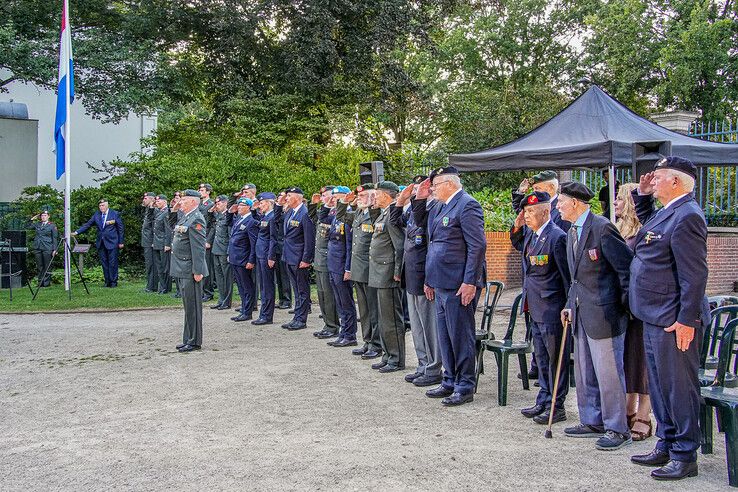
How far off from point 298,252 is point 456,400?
5.29 m

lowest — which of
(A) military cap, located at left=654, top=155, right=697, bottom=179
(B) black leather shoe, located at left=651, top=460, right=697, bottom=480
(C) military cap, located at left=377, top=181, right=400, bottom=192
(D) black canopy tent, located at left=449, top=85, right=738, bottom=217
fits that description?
(B) black leather shoe, located at left=651, top=460, right=697, bottom=480

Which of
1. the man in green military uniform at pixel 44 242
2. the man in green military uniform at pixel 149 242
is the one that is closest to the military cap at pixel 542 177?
the man in green military uniform at pixel 149 242

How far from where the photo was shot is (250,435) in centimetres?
602

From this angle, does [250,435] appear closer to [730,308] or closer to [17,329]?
[730,308]

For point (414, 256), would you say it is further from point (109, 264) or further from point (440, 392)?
point (109, 264)

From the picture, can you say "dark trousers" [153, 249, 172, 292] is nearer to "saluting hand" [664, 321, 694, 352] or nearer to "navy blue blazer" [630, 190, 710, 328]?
"navy blue blazer" [630, 190, 710, 328]

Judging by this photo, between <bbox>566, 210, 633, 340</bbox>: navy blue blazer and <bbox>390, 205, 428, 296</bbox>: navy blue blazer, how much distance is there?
2278 mm

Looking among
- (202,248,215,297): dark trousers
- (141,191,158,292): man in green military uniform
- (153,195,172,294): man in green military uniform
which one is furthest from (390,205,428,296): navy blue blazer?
(141,191,158,292): man in green military uniform

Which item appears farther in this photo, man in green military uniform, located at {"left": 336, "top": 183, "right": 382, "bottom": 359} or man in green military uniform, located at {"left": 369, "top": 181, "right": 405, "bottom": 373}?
man in green military uniform, located at {"left": 336, "top": 183, "right": 382, "bottom": 359}

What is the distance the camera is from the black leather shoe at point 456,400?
6879 mm

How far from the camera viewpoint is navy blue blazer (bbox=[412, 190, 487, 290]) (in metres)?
6.97

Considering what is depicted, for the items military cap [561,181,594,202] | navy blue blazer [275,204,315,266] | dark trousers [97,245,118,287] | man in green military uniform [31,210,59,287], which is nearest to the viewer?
military cap [561,181,594,202]

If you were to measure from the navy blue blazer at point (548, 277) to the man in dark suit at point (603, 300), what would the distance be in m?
0.43

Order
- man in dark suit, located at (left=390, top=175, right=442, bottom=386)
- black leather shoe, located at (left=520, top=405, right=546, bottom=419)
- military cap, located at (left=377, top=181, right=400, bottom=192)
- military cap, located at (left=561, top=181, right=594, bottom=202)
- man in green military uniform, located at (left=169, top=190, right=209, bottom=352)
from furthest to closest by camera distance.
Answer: man in green military uniform, located at (left=169, top=190, right=209, bottom=352)
military cap, located at (left=377, top=181, right=400, bottom=192)
man in dark suit, located at (left=390, top=175, right=442, bottom=386)
black leather shoe, located at (left=520, top=405, right=546, bottom=419)
military cap, located at (left=561, top=181, right=594, bottom=202)
